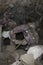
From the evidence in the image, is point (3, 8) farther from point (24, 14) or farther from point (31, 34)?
point (31, 34)

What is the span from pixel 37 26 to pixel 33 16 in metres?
0.26

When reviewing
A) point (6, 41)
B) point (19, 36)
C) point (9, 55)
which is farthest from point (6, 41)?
point (9, 55)

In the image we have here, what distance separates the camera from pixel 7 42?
2629 mm

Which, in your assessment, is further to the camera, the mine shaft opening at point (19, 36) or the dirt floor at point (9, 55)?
the mine shaft opening at point (19, 36)

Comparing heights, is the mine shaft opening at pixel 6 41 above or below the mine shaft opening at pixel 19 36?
below

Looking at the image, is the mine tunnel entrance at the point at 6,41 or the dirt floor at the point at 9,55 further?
the mine tunnel entrance at the point at 6,41

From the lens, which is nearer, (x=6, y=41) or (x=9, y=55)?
(x=9, y=55)

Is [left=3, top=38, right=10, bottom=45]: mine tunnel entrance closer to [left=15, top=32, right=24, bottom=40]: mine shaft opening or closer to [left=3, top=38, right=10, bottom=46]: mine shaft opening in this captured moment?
[left=3, top=38, right=10, bottom=46]: mine shaft opening

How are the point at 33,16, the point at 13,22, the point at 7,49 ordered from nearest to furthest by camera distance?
the point at 7,49 → the point at 13,22 → the point at 33,16

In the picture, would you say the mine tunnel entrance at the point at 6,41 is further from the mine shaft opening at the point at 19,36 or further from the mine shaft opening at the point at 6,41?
the mine shaft opening at the point at 19,36

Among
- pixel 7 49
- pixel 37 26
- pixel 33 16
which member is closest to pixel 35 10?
pixel 33 16

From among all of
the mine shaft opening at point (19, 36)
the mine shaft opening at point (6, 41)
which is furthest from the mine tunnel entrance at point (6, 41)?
the mine shaft opening at point (19, 36)

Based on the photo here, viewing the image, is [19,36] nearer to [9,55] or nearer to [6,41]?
[6,41]

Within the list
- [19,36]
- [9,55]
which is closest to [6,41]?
[19,36]
